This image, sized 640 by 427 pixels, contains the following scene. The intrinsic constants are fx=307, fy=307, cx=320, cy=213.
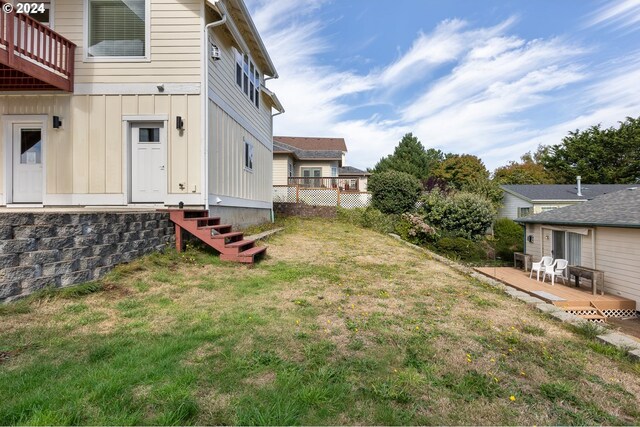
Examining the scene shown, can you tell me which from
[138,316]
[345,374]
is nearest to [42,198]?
[138,316]

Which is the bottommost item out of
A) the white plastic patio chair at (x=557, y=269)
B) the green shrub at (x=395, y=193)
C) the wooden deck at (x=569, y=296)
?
the wooden deck at (x=569, y=296)

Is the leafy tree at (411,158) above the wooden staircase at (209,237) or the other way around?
above

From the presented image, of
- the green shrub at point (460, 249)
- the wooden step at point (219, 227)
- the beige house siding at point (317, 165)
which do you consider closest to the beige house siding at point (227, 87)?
the wooden step at point (219, 227)

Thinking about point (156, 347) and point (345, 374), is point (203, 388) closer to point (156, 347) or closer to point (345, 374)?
point (156, 347)

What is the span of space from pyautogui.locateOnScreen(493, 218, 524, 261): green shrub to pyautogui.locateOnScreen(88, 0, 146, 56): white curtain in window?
16789 mm

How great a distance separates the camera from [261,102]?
12.6 meters

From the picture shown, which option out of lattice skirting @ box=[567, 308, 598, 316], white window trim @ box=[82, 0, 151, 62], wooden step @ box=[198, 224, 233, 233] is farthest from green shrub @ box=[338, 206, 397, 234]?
white window trim @ box=[82, 0, 151, 62]

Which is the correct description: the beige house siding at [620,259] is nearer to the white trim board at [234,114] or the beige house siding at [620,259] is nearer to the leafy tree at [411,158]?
the white trim board at [234,114]

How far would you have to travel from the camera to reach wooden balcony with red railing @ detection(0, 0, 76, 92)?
5461mm

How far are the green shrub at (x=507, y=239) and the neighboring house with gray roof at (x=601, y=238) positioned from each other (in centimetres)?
291

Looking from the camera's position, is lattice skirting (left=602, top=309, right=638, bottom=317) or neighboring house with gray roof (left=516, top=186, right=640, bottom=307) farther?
neighboring house with gray roof (left=516, top=186, right=640, bottom=307)

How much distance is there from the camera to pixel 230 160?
8.93 metres

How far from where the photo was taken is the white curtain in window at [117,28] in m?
7.22

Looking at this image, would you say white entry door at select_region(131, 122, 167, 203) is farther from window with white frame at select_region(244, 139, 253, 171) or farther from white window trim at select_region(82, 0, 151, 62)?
window with white frame at select_region(244, 139, 253, 171)
